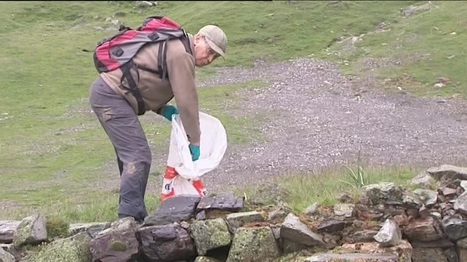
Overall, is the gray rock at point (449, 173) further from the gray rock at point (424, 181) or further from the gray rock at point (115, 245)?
the gray rock at point (115, 245)

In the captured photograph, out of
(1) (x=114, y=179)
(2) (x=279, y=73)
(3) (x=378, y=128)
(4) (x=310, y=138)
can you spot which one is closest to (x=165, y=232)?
(1) (x=114, y=179)

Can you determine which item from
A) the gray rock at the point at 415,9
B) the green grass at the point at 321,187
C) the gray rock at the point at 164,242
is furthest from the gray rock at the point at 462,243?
the gray rock at the point at 415,9

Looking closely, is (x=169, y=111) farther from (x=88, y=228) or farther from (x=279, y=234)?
(x=279, y=234)

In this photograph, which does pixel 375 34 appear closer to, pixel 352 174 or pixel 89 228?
pixel 352 174

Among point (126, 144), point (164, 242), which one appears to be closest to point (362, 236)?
point (164, 242)

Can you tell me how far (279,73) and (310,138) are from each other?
375 inches

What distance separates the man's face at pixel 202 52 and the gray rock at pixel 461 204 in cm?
230

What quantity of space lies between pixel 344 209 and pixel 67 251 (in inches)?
87.5

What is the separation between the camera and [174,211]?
6.73 metres

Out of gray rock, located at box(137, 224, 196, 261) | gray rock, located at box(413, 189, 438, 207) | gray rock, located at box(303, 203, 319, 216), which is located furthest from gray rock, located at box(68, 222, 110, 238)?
gray rock, located at box(413, 189, 438, 207)

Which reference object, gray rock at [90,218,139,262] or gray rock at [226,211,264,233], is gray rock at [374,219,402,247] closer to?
gray rock at [226,211,264,233]

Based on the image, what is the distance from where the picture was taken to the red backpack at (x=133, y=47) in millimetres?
6703

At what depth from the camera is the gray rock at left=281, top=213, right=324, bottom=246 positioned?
6266 millimetres

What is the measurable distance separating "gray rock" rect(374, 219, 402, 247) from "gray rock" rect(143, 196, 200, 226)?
61.2 inches
